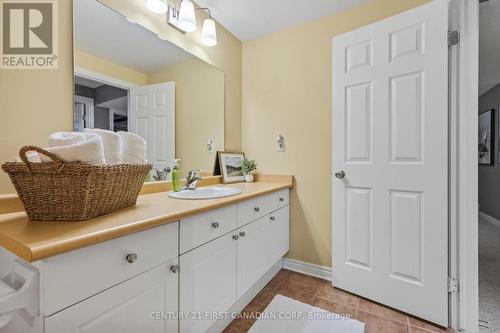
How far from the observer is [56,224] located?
2.46ft

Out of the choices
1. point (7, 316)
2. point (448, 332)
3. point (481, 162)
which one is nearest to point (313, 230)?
point (448, 332)

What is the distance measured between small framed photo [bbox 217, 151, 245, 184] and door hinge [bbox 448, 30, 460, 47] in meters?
1.73

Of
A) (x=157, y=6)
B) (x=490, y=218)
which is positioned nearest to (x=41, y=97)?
(x=157, y=6)

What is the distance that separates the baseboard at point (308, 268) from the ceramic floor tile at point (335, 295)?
0.11m

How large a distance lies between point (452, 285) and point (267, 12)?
7.78 ft

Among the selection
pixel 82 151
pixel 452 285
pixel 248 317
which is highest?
pixel 82 151

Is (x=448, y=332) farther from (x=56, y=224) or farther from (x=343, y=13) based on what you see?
(x=343, y=13)

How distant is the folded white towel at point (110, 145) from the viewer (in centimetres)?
95

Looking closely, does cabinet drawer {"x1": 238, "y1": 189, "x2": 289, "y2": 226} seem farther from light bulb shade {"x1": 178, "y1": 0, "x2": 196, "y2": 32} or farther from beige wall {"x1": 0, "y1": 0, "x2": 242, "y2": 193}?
light bulb shade {"x1": 178, "y1": 0, "x2": 196, "y2": 32}

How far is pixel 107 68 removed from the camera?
1.32 m

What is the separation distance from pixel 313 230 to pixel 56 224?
181 cm

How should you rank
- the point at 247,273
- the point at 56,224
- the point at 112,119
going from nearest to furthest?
the point at 56,224 < the point at 112,119 < the point at 247,273

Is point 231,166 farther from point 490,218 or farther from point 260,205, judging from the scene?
point 490,218

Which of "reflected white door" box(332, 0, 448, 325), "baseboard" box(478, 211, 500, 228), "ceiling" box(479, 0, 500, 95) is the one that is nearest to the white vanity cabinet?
"reflected white door" box(332, 0, 448, 325)
